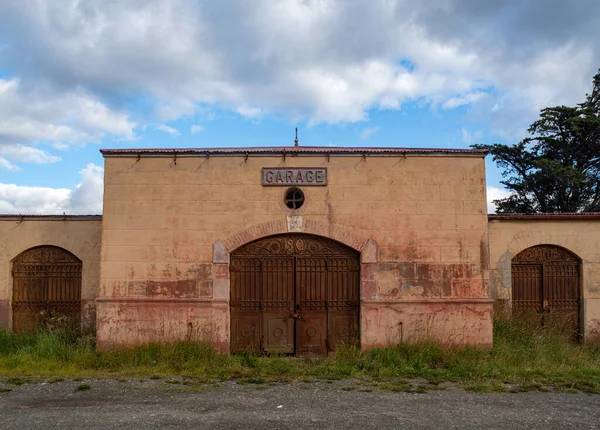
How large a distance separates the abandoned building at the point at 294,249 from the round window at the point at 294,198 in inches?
0.8

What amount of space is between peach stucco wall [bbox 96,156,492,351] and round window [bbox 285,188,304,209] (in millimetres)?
123

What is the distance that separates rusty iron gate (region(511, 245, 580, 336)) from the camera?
11.5 meters

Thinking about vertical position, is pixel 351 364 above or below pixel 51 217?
below

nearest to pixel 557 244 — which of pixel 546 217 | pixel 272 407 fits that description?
pixel 546 217

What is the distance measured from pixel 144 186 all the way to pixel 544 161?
21.7m

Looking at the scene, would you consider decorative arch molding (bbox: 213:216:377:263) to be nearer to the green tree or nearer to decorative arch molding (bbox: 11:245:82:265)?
decorative arch molding (bbox: 11:245:82:265)

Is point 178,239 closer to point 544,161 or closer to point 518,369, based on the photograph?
point 518,369

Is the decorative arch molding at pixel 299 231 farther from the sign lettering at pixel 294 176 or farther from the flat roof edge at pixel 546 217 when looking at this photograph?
the flat roof edge at pixel 546 217

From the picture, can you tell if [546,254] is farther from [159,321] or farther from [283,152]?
[159,321]

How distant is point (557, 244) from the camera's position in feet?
38.0

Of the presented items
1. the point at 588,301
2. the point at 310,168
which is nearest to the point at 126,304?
the point at 310,168

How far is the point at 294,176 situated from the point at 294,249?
138cm

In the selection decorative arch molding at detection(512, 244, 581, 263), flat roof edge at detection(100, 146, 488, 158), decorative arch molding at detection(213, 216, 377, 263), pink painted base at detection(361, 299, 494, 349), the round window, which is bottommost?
pink painted base at detection(361, 299, 494, 349)

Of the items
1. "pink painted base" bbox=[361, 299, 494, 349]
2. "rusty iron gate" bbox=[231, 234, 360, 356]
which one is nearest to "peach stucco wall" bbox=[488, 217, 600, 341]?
"pink painted base" bbox=[361, 299, 494, 349]
